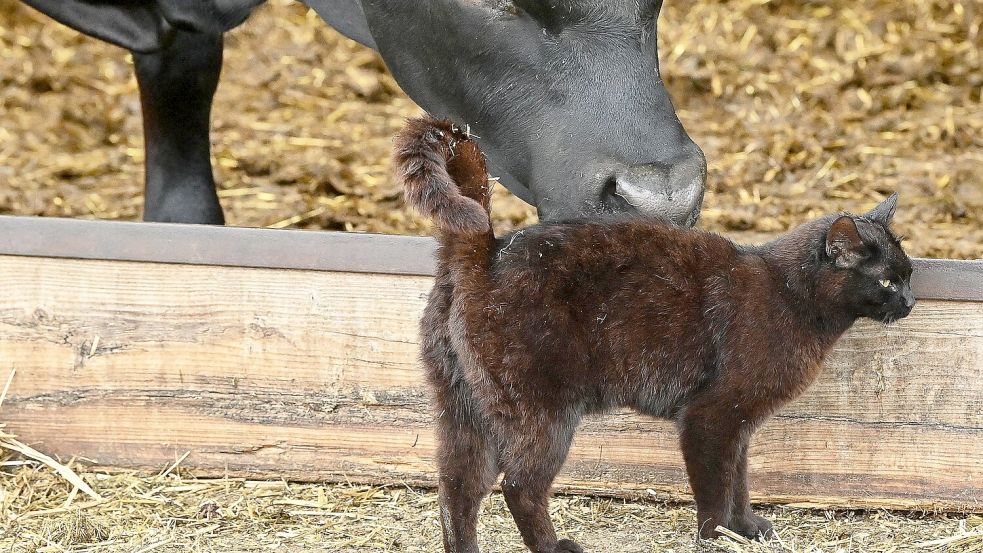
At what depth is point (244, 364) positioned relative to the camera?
288cm

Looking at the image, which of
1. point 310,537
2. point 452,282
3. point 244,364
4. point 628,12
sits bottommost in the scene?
point 310,537

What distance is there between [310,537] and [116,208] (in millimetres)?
2820

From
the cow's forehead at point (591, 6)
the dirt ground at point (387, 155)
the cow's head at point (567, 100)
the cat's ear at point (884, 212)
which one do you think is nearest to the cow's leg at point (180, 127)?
the dirt ground at point (387, 155)

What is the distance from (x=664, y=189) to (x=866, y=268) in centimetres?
40

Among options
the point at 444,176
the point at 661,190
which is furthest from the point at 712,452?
the point at 444,176

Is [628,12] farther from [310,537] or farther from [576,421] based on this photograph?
[310,537]

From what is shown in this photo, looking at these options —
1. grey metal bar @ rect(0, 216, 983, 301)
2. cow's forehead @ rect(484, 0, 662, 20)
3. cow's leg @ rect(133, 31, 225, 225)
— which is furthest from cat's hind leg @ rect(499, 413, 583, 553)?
cow's leg @ rect(133, 31, 225, 225)

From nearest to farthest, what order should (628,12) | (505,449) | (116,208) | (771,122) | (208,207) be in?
(505,449)
(628,12)
(208,207)
(116,208)
(771,122)

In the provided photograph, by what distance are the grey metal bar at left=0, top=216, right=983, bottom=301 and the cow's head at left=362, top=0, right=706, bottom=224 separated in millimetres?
313

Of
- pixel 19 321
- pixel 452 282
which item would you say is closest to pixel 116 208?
pixel 19 321

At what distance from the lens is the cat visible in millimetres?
2219

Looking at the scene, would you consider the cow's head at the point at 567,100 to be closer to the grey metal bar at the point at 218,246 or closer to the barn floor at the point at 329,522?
the grey metal bar at the point at 218,246

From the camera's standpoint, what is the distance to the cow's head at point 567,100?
2.57 metres

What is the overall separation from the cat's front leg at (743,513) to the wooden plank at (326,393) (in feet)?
0.86
